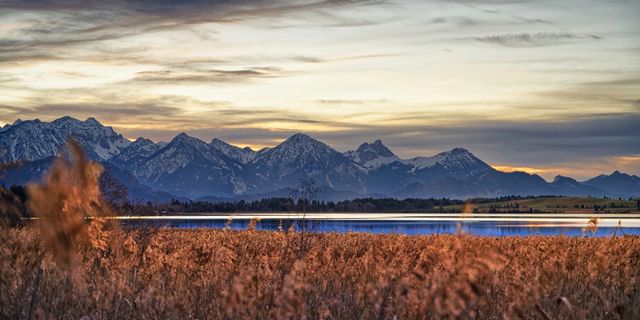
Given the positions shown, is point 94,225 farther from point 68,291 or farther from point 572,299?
point 572,299

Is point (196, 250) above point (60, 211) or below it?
below

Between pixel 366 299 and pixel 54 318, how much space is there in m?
4.54

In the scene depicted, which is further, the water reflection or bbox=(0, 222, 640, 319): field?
the water reflection

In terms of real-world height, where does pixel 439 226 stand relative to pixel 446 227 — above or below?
above

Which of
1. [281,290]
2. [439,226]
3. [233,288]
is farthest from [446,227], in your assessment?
[233,288]

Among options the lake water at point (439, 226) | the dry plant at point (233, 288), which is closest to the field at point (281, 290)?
the dry plant at point (233, 288)

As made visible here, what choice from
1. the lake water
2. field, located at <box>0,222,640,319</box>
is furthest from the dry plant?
the lake water

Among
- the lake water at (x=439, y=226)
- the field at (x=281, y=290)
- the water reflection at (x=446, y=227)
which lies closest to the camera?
the field at (x=281, y=290)

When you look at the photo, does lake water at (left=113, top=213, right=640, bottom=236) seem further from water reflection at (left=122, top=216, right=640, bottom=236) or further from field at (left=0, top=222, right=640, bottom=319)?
field at (left=0, top=222, right=640, bottom=319)

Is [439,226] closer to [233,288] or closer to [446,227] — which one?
[446,227]

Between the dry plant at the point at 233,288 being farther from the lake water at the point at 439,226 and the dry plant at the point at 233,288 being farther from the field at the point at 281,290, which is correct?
the lake water at the point at 439,226

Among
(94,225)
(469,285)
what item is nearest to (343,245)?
(94,225)

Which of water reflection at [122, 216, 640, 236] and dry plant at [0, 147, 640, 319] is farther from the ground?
dry plant at [0, 147, 640, 319]

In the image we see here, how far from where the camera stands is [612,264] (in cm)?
1756
